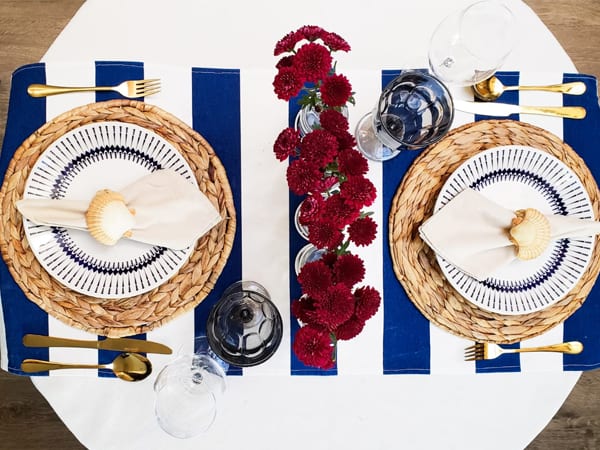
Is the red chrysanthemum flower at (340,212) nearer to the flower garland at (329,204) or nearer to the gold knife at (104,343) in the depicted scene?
the flower garland at (329,204)

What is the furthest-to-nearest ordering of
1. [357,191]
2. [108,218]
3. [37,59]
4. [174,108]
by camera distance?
[37,59] < [174,108] < [108,218] < [357,191]

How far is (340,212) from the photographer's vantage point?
565 millimetres

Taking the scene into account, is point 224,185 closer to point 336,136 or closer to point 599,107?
point 336,136

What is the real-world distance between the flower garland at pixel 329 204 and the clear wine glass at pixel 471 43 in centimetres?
25

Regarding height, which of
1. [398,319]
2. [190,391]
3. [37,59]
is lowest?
[190,391]

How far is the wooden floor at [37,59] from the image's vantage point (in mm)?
1330

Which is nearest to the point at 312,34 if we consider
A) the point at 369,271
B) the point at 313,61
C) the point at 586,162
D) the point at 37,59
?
the point at 313,61

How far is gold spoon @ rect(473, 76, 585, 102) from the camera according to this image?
831 millimetres

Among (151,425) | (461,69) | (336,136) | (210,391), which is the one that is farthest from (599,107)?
(151,425)

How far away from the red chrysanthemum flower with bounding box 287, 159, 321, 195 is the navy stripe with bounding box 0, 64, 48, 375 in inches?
17.8

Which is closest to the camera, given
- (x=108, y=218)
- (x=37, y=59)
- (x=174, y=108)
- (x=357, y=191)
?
(x=357, y=191)

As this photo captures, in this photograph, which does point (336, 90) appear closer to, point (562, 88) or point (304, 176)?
point (304, 176)

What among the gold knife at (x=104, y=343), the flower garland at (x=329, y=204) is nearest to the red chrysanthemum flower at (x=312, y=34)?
the flower garland at (x=329, y=204)

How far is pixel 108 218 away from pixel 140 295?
134 mm
